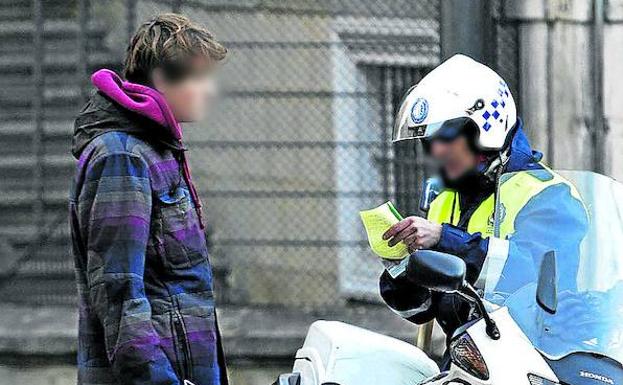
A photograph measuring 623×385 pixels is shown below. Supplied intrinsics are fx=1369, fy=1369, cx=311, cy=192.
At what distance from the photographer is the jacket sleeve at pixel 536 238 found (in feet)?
10.6

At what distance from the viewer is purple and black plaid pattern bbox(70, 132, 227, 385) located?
334 centimetres

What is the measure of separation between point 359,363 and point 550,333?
18.5 inches

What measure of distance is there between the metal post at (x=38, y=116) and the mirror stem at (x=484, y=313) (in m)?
4.49

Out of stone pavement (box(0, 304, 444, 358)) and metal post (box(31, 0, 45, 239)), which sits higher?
metal post (box(31, 0, 45, 239))

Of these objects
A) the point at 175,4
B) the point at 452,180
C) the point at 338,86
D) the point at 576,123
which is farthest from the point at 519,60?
the point at 452,180

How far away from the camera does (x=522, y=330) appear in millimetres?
3131

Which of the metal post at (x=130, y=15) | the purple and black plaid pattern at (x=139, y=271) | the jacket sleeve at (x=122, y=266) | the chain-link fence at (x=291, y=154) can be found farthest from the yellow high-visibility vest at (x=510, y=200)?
the metal post at (x=130, y=15)

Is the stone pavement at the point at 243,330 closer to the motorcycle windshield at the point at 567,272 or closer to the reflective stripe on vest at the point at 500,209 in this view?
the reflective stripe on vest at the point at 500,209

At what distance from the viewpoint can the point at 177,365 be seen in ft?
11.5

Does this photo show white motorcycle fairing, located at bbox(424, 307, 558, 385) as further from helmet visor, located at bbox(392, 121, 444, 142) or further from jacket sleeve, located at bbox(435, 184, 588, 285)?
helmet visor, located at bbox(392, 121, 444, 142)

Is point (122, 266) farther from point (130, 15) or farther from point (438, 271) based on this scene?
Result: point (130, 15)

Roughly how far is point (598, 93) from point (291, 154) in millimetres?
1826

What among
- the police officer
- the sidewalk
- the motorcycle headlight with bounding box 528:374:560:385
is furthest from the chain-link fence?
the motorcycle headlight with bounding box 528:374:560:385

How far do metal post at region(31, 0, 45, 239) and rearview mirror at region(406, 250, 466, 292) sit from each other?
14.6ft
